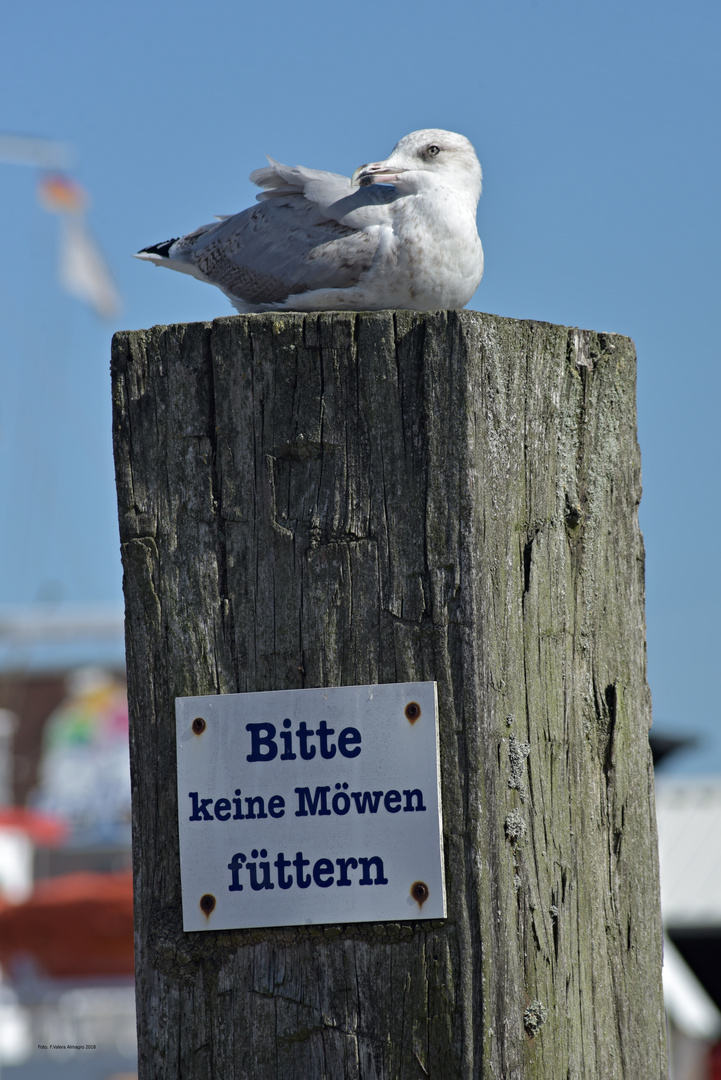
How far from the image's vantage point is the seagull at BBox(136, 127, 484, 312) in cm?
276

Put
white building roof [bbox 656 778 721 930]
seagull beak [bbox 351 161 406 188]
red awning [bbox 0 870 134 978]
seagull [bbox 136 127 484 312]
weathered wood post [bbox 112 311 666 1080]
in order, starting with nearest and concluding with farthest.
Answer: weathered wood post [bbox 112 311 666 1080] < seagull [bbox 136 127 484 312] < seagull beak [bbox 351 161 406 188] < white building roof [bbox 656 778 721 930] < red awning [bbox 0 870 134 978]

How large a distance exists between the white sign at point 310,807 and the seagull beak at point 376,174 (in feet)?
4.81

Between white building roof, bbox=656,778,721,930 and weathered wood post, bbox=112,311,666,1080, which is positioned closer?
weathered wood post, bbox=112,311,666,1080

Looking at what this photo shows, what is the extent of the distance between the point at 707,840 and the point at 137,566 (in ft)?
59.0

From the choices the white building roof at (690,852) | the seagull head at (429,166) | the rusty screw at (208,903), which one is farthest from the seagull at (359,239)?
the white building roof at (690,852)

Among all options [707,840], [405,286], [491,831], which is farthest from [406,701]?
[707,840]

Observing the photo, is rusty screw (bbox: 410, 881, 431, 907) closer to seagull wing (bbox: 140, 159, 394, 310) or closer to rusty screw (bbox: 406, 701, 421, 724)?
rusty screw (bbox: 406, 701, 421, 724)

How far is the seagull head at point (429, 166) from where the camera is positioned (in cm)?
300

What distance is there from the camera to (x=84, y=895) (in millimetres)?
17469

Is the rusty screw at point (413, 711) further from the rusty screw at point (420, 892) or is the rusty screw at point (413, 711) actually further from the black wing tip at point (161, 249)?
the black wing tip at point (161, 249)

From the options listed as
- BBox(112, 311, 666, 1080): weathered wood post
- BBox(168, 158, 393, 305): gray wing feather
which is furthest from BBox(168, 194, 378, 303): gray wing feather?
BBox(112, 311, 666, 1080): weathered wood post

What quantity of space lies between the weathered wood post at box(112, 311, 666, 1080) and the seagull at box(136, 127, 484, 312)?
0.69 metres

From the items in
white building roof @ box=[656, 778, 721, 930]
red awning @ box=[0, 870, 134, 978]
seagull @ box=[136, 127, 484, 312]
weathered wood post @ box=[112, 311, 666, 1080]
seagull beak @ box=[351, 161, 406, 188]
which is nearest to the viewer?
weathered wood post @ box=[112, 311, 666, 1080]

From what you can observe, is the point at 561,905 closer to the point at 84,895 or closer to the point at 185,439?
the point at 185,439
